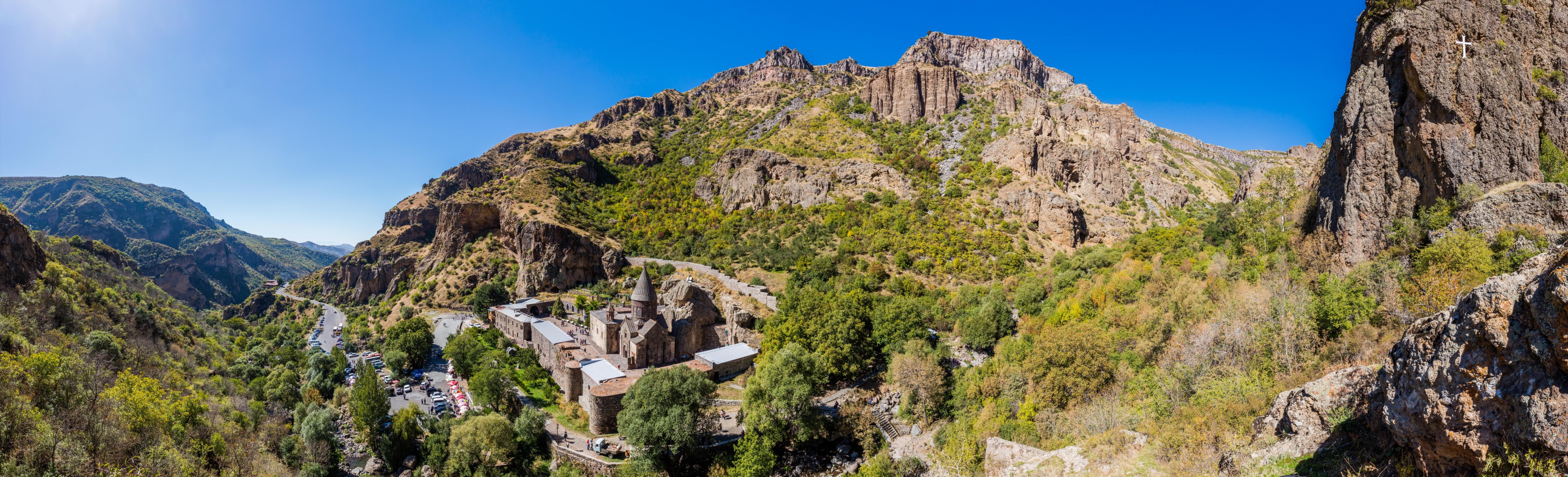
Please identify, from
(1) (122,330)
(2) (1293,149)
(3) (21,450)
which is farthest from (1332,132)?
(1) (122,330)

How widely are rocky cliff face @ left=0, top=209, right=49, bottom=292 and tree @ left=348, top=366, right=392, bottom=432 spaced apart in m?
14.6

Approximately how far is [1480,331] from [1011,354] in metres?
19.9

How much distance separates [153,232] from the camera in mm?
116625

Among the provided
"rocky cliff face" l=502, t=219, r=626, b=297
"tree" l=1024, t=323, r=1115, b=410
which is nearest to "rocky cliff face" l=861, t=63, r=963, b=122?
"rocky cliff face" l=502, t=219, r=626, b=297

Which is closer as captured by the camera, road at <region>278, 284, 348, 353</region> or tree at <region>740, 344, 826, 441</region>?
tree at <region>740, 344, 826, 441</region>

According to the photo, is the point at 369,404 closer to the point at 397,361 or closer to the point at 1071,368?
the point at 397,361

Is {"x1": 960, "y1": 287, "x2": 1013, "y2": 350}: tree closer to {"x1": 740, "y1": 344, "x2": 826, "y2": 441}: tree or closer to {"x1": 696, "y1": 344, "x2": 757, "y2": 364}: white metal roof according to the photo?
{"x1": 740, "y1": 344, "x2": 826, "y2": 441}: tree

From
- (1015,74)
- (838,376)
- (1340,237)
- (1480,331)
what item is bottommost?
(838,376)

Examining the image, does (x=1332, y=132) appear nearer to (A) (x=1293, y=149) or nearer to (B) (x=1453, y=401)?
(B) (x=1453, y=401)

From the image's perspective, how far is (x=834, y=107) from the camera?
78812mm

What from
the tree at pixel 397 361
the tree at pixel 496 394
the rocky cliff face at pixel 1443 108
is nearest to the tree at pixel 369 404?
the tree at pixel 496 394

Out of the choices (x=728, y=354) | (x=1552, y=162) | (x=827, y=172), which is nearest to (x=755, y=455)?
(x=728, y=354)

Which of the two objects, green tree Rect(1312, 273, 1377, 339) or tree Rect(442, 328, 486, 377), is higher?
green tree Rect(1312, 273, 1377, 339)

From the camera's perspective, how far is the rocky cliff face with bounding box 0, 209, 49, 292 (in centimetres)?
2464
